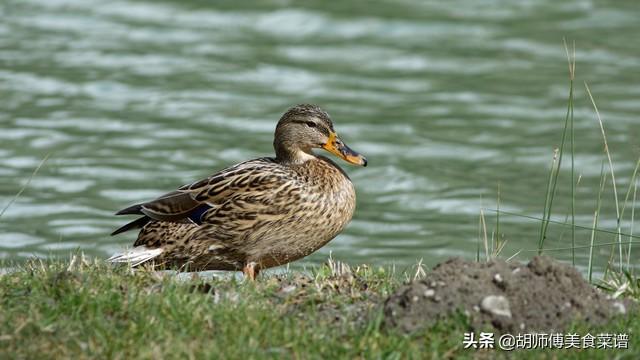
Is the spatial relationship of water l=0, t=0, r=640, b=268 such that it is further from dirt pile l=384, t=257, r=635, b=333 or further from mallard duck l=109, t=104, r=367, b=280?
dirt pile l=384, t=257, r=635, b=333

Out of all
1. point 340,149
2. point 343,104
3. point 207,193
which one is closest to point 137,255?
point 207,193

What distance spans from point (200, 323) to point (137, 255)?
7.74 feet

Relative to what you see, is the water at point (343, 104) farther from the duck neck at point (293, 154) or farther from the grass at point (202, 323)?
the grass at point (202, 323)

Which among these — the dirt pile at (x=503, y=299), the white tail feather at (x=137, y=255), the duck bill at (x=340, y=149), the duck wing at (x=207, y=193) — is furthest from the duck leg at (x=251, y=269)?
the dirt pile at (x=503, y=299)

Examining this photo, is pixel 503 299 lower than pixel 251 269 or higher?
higher

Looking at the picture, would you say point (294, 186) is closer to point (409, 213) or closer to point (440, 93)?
point (409, 213)

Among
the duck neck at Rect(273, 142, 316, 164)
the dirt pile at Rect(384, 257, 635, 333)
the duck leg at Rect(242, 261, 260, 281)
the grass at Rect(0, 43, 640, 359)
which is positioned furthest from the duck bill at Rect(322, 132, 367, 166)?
the dirt pile at Rect(384, 257, 635, 333)

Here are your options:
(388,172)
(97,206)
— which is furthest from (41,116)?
(388,172)

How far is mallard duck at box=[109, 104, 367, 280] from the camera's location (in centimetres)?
788

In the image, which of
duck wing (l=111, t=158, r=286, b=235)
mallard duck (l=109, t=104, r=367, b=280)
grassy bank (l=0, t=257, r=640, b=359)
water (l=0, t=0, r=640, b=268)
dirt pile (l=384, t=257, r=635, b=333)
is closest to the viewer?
grassy bank (l=0, t=257, r=640, b=359)

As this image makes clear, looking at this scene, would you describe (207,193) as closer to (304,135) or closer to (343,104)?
(304,135)

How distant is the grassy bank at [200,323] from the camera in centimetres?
540

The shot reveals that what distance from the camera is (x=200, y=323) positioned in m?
5.61

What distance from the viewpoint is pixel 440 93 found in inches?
619
